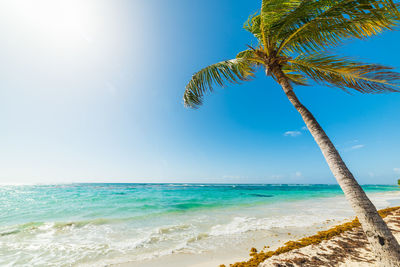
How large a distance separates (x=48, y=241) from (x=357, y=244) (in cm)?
1019

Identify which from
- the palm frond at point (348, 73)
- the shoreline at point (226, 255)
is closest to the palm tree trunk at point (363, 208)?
the palm frond at point (348, 73)

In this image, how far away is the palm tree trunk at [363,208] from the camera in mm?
2223

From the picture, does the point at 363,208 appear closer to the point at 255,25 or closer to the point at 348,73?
the point at 348,73

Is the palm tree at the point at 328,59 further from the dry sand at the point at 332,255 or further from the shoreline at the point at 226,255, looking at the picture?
the shoreline at the point at 226,255

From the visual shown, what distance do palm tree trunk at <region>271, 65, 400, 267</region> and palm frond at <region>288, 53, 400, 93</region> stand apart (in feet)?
4.97

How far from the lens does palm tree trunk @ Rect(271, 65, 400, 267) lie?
222 cm

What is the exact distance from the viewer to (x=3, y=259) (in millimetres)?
4785

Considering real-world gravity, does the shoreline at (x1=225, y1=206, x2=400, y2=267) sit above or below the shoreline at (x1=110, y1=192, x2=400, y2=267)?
above

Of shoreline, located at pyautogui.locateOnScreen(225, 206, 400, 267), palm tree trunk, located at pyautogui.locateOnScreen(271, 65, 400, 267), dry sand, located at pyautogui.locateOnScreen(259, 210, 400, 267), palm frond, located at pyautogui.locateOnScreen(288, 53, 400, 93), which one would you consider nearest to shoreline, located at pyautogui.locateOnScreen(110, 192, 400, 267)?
shoreline, located at pyautogui.locateOnScreen(225, 206, 400, 267)

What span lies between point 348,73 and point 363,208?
2.92 meters

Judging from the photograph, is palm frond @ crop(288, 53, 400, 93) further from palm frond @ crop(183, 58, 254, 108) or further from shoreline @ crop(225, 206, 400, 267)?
shoreline @ crop(225, 206, 400, 267)

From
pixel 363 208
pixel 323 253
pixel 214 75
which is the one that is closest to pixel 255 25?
pixel 214 75

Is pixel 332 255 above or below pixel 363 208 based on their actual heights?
below

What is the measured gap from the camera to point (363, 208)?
8.08ft
